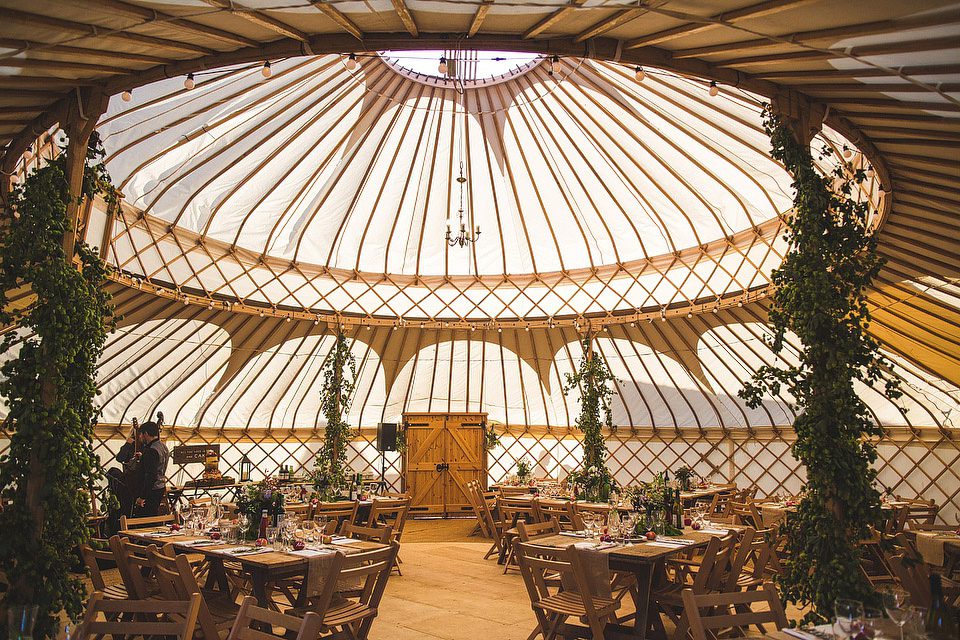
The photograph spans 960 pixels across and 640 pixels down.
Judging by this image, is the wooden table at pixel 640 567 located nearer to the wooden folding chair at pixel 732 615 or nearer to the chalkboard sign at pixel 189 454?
the wooden folding chair at pixel 732 615

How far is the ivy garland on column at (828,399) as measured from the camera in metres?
3.64

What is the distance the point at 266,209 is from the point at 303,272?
A: 1642 mm

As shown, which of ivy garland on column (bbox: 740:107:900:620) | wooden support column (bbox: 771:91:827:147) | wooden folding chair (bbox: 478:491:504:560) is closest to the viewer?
ivy garland on column (bbox: 740:107:900:620)

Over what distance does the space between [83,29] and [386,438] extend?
8791mm

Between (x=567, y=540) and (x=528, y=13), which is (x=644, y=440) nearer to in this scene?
(x=567, y=540)

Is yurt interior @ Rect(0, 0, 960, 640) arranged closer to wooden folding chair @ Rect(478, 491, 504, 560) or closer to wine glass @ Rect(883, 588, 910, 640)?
wine glass @ Rect(883, 588, 910, 640)

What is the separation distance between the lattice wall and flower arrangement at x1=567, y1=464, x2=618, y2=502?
6.56 feet

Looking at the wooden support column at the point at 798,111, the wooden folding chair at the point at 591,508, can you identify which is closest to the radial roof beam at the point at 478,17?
the wooden support column at the point at 798,111

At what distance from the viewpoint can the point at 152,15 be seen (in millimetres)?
3422

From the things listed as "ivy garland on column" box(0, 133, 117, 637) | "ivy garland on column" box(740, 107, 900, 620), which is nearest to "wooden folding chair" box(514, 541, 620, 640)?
"ivy garland on column" box(740, 107, 900, 620)

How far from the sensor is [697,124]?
7.11 m

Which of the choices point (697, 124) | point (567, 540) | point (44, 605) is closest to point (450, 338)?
point (697, 124)

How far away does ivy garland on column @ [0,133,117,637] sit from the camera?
11.7 ft

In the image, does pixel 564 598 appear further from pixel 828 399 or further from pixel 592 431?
pixel 592 431
